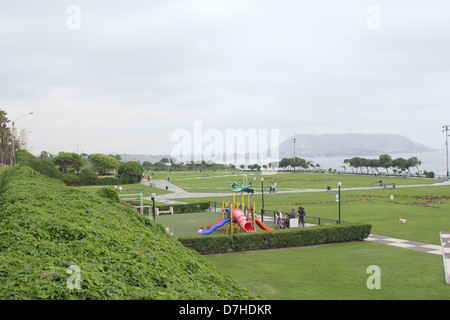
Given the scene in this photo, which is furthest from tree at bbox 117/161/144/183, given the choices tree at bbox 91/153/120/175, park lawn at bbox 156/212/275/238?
park lawn at bbox 156/212/275/238

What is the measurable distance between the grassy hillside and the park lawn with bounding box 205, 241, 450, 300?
18.8 ft

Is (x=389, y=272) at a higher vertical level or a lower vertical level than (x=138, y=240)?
lower

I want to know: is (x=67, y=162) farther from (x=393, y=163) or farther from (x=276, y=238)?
(x=393, y=163)

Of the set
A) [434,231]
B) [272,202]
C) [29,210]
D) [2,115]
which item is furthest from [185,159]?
[29,210]

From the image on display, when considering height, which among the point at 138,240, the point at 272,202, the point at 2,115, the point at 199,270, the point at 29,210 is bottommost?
the point at 272,202

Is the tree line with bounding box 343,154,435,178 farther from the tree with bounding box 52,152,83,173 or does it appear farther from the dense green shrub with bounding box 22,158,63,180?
the tree with bounding box 52,152,83,173

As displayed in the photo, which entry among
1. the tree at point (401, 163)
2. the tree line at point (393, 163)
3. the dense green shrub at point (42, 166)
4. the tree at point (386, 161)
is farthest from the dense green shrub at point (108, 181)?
the tree at point (386, 161)

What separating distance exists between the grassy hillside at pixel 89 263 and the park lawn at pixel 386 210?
1805 cm

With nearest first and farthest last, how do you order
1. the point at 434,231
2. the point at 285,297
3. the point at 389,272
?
1. the point at 285,297
2. the point at 389,272
3. the point at 434,231

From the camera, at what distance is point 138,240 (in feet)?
25.9

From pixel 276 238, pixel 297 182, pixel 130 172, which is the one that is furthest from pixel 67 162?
pixel 276 238

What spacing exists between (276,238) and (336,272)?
527 centimetres
